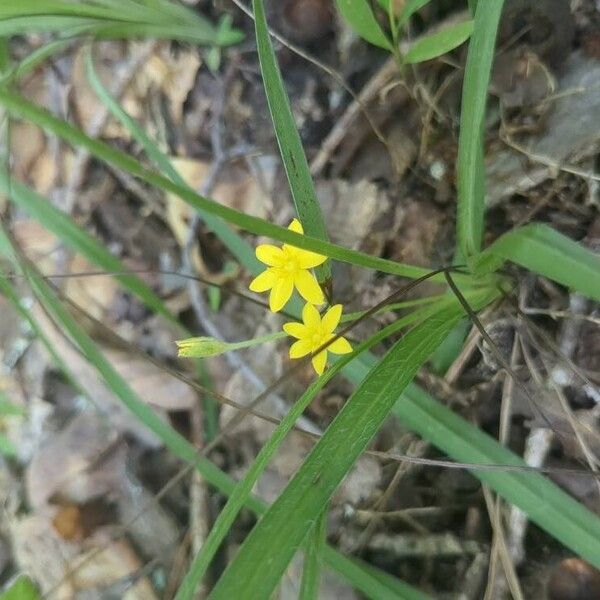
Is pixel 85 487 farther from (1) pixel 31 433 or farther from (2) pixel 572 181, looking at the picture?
(2) pixel 572 181

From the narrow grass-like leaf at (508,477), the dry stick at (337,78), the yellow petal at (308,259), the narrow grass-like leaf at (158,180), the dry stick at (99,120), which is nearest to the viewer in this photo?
the narrow grass-like leaf at (158,180)

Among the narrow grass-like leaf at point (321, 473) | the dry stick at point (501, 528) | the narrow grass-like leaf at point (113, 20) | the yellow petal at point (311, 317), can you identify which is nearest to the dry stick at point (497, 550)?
the dry stick at point (501, 528)

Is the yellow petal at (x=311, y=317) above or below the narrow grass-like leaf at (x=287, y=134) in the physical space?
below

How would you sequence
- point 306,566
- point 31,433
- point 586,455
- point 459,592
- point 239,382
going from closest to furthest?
point 306,566 → point 586,455 → point 459,592 → point 239,382 → point 31,433

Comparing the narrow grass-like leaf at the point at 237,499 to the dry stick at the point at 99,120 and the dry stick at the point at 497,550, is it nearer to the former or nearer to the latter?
the dry stick at the point at 497,550

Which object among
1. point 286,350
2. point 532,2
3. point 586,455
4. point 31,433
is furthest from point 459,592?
point 31,433

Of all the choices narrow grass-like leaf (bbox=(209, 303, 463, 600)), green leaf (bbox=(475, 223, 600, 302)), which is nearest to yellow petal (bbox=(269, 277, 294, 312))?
narrow grass-like leaf (bbox=(209, 303, 463, 600))

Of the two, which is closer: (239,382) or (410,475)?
(410,475)
